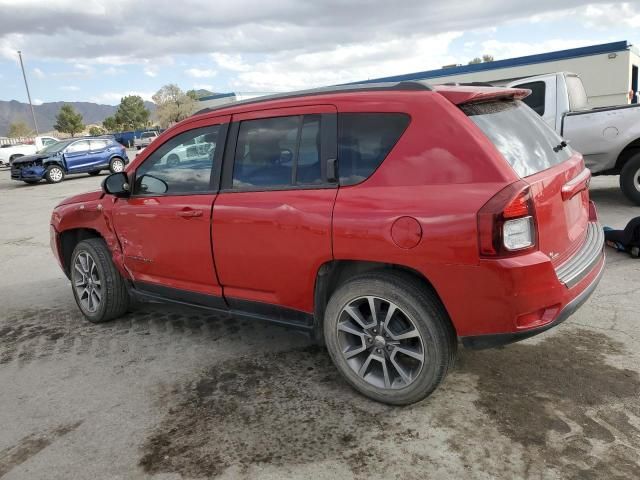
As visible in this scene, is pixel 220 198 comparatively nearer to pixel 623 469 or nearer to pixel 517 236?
pixel 517 236

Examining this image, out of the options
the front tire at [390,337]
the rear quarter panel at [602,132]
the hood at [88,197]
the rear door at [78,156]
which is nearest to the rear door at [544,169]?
the front tire at [390,337]

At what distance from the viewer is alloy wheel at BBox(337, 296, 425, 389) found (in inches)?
112

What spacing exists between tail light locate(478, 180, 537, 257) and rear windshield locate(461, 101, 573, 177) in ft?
0.75

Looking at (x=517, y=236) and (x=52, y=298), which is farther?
(x=52, y=298)

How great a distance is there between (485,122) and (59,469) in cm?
286

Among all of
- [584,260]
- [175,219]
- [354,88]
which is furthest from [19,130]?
[584,260]

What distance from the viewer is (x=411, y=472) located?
94.7 inches

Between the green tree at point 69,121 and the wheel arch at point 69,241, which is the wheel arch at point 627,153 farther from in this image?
the green tree at point 69,121

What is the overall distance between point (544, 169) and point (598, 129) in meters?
5.29

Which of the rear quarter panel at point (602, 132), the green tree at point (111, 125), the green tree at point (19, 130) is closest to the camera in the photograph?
the rear quarter panel at point (602, 132)

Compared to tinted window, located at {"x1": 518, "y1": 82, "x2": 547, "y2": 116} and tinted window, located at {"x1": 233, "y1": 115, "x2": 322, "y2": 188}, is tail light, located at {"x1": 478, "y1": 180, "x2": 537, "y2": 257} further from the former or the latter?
tinted window, located at {"x1": 518, "y1": 82, "x2": 547, "y2": 116}

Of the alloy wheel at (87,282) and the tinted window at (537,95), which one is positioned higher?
the tinted window at (537,95)

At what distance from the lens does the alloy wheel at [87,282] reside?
14.7ft

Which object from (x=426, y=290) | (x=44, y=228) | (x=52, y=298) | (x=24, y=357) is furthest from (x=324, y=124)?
(x=44, y=228)
